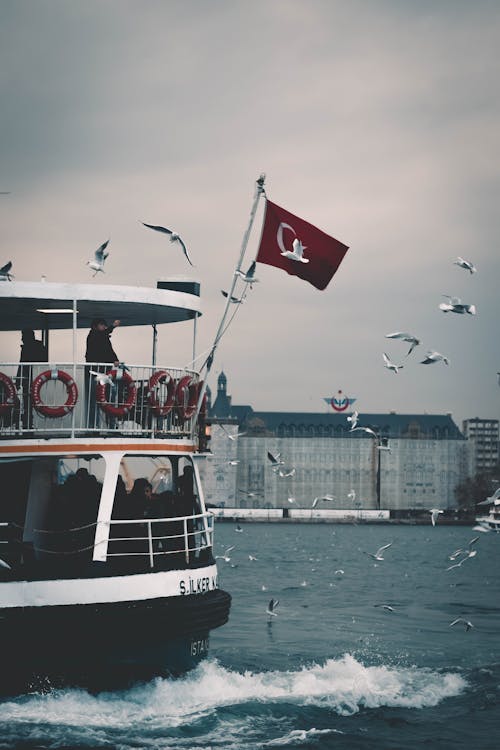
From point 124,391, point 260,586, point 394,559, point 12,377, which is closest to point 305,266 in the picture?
point 124,391

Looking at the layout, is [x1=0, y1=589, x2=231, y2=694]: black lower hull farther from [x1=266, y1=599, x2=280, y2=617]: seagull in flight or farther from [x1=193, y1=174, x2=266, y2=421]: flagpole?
[x1=266, y1=599, x2=280, y2=617]: seagull in flight

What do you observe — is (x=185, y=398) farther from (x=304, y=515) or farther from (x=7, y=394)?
(x=304, y=515)

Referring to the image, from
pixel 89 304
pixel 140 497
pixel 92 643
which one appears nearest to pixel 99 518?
pixel 140 497

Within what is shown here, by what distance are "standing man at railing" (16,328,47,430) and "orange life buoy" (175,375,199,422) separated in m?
2.37

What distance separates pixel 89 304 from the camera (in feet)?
67.1

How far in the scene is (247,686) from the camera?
71.5 feet

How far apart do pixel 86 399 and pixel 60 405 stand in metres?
A: 0.74

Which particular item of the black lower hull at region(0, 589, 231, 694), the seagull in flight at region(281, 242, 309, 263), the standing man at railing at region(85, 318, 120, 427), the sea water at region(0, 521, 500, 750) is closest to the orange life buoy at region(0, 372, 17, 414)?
the standing man at railing at region(85, 318, 120, 427)

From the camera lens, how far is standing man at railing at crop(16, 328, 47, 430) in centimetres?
1958

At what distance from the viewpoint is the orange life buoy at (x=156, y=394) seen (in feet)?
65.7

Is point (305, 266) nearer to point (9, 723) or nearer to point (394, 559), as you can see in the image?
point (9, 723)

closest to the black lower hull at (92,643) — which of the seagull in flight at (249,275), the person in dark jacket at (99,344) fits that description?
the person in dark jacket at (99,344)

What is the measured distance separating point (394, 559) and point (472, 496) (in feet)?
389

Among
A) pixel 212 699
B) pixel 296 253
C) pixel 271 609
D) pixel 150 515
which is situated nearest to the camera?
pixel 212 699
